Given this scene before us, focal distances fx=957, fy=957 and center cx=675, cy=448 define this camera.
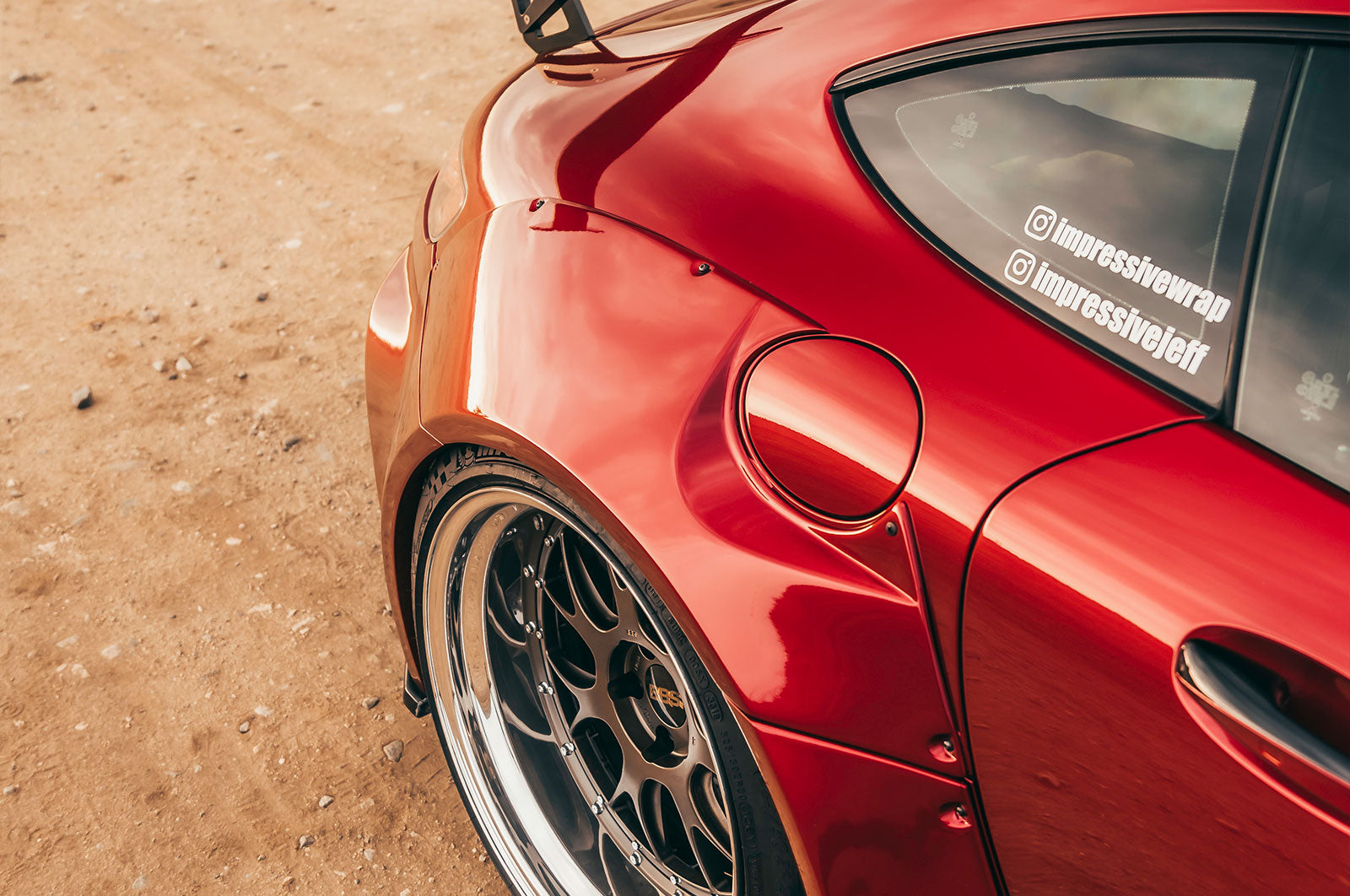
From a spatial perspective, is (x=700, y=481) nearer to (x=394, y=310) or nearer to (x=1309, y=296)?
(x=1309, y=296)

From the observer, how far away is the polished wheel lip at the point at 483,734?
1756 millimetres

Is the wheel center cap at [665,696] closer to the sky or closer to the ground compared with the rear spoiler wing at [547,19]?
closer to the ground

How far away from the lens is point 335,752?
2.26 meters

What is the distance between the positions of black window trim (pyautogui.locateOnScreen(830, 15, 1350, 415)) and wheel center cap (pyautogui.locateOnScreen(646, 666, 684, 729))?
883mm

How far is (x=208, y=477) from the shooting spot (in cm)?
296

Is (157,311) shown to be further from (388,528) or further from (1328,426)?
(1328,426)

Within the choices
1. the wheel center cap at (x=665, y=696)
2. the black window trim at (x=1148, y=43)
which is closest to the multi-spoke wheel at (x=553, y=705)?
the wheel center cap at (x=665, y=696)

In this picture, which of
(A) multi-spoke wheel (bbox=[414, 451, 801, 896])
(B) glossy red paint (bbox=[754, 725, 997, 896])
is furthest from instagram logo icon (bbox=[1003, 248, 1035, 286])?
(A) multi-spoke wheel (bbox=[414, 451, 801, 896])

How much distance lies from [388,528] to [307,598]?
90 cm

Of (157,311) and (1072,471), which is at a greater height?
(1072,471)

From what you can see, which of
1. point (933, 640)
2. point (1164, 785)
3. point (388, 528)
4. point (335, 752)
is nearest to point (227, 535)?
point (335, 752)

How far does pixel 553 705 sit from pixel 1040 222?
1.28 metres

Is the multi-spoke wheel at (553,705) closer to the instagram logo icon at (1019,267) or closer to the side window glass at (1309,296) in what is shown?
the instagram logo icon at (1019,267)

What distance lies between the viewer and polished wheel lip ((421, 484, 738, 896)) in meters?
1.76
